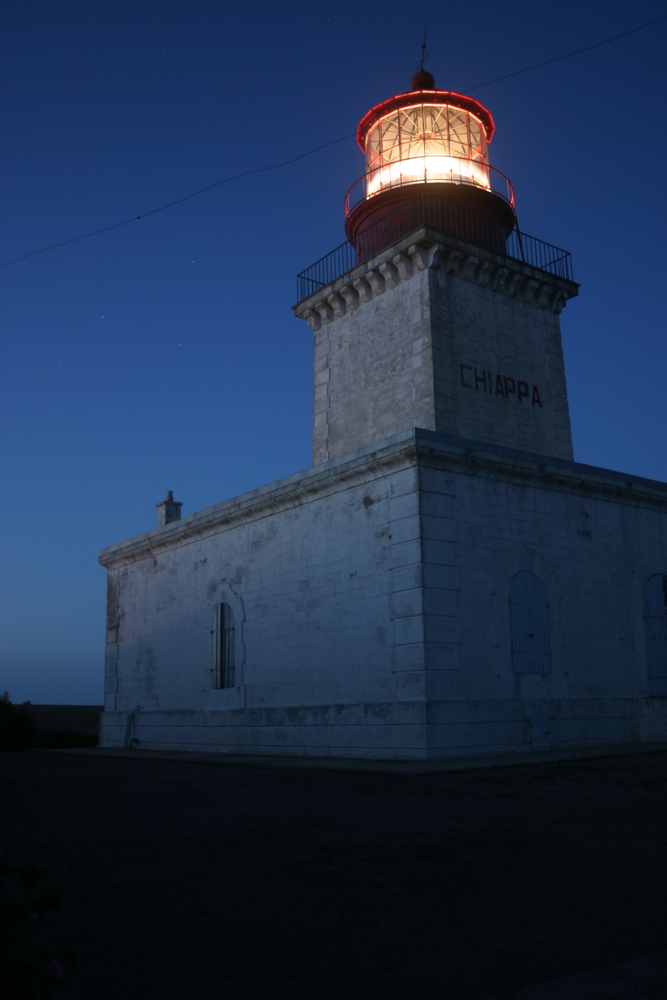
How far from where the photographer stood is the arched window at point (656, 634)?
13172 mm

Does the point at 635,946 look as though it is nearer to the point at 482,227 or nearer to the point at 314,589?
the point at 314,589

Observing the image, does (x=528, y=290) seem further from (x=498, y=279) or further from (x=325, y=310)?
(x=325, y=310)

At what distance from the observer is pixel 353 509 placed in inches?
476

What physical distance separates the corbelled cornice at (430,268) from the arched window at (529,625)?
6.88 m

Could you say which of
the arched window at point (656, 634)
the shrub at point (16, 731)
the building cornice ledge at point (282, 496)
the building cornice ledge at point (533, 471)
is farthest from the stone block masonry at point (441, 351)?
the shrub at point (16, 731)

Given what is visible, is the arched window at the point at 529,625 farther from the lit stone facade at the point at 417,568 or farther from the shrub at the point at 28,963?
the shrub at the point at 28,963

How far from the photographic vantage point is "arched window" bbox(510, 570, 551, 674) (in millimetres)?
11594

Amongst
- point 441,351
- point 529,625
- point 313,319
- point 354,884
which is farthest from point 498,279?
point 354,884

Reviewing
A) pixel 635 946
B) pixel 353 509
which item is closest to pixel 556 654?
pixel 353 509

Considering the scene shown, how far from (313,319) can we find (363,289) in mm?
1686

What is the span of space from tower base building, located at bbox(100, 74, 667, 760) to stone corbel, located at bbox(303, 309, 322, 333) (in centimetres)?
12

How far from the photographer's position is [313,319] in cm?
1819

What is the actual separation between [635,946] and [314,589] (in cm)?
942

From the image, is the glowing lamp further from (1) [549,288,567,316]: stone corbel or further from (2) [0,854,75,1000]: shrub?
(2) [0,854,75,1000]: shrub
